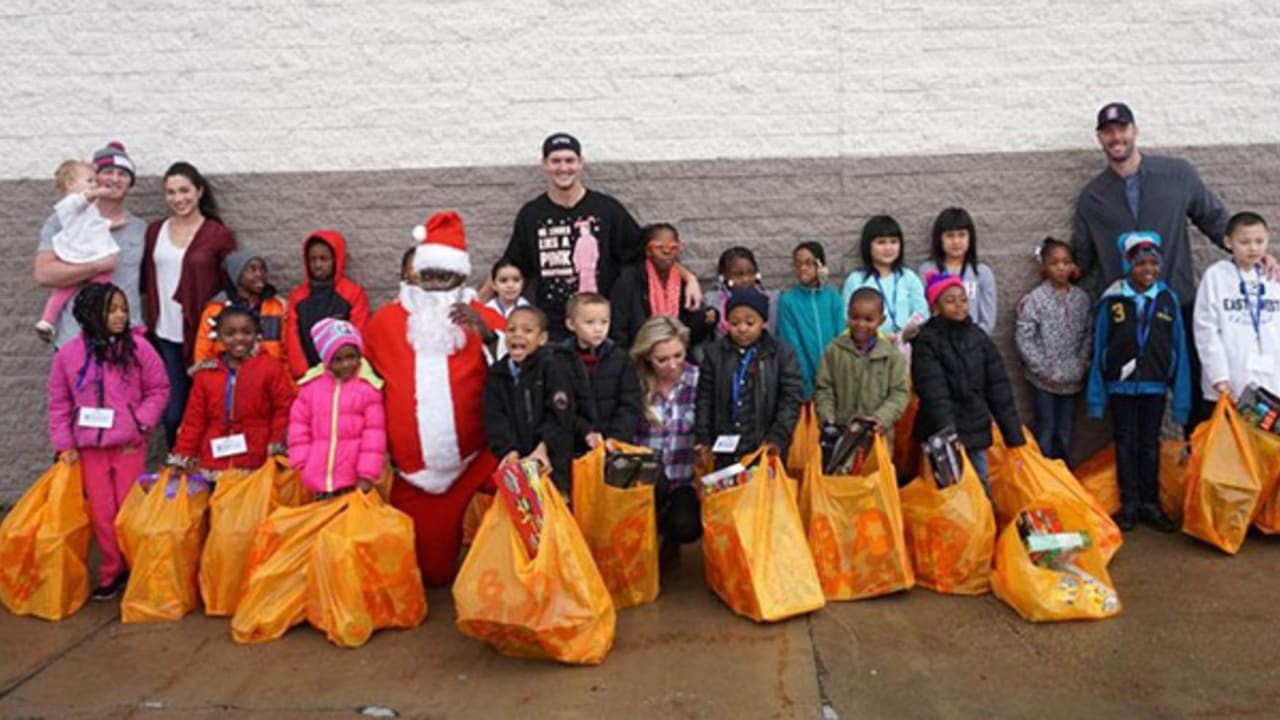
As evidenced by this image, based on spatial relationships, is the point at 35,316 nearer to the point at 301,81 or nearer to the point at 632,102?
the point at 301,81

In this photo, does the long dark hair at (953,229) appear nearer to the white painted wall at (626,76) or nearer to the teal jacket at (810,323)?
the white painted wall at (626,76)

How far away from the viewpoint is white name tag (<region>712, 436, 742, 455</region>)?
4.88 metres

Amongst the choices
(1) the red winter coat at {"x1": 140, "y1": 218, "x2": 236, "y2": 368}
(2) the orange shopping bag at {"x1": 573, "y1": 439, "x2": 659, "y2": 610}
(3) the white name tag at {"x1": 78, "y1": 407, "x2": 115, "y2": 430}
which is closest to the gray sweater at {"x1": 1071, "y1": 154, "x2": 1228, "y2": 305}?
(2) the orange shopping bag at {"x1": 573, "y1": 439, "x2": 659, "y2": 610}

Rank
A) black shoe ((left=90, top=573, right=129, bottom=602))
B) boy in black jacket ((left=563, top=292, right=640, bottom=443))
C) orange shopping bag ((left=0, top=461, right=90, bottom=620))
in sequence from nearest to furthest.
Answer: boy in black jacket ((left=563, top=292, right=640, bottom=443)) < orange shopping bag ((left=0, top=461, right=90, bottom=620)) < black shoe ((left=90, top=573, right=129, bottom=602))

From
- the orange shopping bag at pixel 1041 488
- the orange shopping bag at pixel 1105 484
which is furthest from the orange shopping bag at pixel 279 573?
the orange shopping bag at pixel 1105 484

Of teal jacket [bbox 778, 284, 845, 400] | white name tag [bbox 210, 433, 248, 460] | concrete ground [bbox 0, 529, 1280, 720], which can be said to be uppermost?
teal jacket [bbox 778, 284, 845, 400]

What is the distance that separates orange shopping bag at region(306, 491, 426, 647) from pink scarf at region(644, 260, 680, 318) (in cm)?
180

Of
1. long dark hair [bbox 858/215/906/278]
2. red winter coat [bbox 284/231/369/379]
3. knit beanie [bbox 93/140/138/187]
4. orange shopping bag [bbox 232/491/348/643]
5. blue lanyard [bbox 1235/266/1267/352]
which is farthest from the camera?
long dark hair [bbox 858/215/906/278]

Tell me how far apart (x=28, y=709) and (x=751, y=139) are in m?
4.59

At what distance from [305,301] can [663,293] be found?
2041 mm

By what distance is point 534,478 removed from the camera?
4.26 metres

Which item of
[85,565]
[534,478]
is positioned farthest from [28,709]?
[534,478]

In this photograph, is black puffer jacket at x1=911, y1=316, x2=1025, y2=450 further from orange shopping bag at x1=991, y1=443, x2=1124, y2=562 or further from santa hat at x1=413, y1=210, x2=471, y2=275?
santa hat at x1=413, y1=210, x2=471, y2=275

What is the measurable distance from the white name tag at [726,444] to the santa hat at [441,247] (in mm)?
1546
